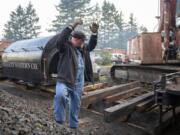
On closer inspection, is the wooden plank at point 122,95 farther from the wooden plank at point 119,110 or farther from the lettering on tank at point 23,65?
the lettering on tank at point 23,65

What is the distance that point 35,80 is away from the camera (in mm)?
10711

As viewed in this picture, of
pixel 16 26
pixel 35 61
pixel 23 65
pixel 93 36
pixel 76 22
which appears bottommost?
pixel 23 65

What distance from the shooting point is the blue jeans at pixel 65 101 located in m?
5.04

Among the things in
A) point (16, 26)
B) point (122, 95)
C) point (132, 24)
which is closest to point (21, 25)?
point (16, 26)

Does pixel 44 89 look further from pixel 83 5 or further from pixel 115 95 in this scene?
pixel 83 5

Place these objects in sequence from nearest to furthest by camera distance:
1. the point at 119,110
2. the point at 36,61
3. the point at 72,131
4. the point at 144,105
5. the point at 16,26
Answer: the point at 72,131, the point at 119,110, the point at 144,105, the point at 36,61, the point at 16,26

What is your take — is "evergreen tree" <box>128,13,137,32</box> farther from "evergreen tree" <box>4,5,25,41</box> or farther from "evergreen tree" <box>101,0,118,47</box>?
"evergreen tree" <box>4,5,25,41</box>

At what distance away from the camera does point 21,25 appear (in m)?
53.8

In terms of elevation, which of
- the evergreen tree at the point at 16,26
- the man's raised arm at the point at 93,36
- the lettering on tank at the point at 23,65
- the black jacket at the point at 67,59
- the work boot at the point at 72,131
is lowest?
the work boot at the point at 72,131

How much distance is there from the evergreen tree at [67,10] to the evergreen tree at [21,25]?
4.68 meters

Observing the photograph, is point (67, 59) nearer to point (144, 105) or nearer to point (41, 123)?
point (41, 123)

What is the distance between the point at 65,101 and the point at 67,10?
47.2 meters

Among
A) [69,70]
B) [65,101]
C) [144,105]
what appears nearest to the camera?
[69,70]

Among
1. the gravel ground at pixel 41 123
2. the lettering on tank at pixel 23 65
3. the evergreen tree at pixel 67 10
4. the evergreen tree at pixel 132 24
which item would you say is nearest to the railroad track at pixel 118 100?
the gravel ground at pixel 41 123
